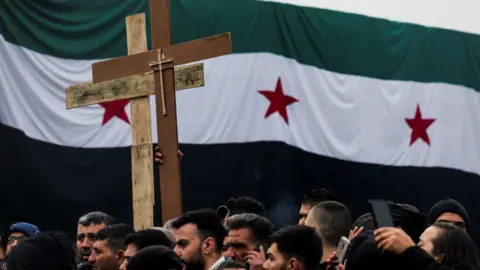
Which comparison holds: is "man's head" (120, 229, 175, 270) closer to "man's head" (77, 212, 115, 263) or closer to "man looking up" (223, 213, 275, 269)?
"man looking up" (223, 213, 275, 269)

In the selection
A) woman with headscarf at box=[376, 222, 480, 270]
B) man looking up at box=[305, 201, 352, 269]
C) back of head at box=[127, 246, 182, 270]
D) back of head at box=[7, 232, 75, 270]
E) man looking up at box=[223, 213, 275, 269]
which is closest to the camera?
back of head at box=[127, 246, 182, 270]

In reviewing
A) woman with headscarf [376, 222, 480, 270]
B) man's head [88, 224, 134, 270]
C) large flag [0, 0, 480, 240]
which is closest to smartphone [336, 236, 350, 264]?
woman with headscarf [376, 222, 480, 270]

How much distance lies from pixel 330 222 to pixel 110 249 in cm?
138

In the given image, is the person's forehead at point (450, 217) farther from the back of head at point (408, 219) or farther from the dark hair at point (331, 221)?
the back of head at point (408, 219)

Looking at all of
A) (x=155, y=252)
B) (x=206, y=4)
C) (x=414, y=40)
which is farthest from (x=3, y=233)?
(x=414, y=40)

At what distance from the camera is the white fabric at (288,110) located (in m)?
9.03

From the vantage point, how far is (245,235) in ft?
16.8

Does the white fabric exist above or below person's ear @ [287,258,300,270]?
above

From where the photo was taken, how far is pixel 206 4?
1002cm

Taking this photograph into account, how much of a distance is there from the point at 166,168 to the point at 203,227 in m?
1.44

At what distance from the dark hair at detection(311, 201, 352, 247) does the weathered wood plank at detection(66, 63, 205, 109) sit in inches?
72.4

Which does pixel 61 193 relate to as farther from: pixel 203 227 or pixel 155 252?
pixel 155 252

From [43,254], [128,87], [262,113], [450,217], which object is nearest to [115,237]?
[43,254]

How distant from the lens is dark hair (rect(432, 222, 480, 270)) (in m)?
4.47
